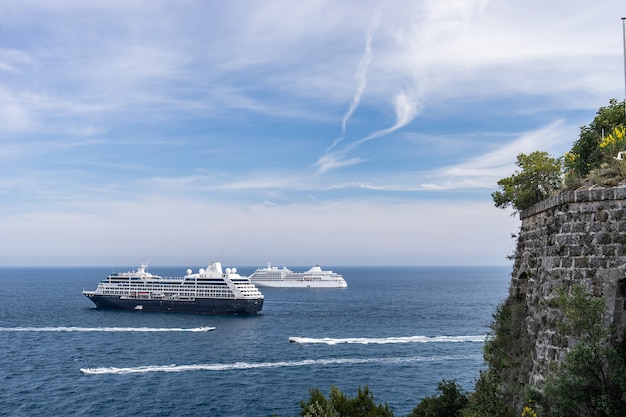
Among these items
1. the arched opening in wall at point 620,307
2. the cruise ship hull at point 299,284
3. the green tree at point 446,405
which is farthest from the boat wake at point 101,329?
the cruise ship hull at point 299,284

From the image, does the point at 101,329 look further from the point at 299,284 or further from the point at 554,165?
the point at 299,284

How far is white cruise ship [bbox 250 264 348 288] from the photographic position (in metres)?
160

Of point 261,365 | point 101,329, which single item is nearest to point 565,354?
point 261,365

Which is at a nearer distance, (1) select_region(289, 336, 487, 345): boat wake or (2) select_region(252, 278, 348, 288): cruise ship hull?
(1) select_region(289, 336, 487, 345): boat wake

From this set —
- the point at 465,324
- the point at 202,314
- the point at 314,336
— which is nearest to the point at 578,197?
the point at 314,336

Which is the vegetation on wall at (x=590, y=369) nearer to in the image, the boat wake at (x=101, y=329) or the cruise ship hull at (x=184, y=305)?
the boat wake at (x=101, y=329)

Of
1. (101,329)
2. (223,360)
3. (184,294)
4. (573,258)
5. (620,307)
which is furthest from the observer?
(184,294)

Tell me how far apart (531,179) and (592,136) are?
2.94 m

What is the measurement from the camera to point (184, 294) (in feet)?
304

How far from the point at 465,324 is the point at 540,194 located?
59667mm

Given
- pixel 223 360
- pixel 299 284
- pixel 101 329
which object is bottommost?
pixel 223 360

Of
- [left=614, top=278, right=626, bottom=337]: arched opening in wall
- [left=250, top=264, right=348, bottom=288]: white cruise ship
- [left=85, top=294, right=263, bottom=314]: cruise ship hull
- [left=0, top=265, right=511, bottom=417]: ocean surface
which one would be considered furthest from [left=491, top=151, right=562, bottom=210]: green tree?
[left=250, top=264, right=348, bottom=288]: white cruise ship

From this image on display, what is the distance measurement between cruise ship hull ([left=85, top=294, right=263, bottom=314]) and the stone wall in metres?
77.5

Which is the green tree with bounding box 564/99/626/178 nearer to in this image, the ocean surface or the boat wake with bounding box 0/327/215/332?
the ocean surface
